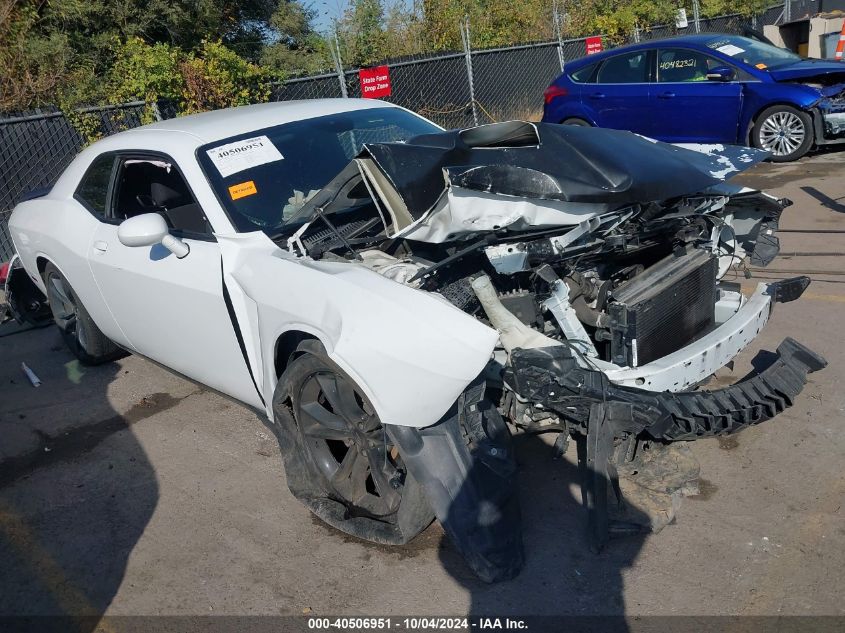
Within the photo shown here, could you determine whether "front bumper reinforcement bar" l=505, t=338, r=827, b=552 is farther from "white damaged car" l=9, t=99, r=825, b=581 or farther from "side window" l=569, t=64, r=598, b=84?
"side window" l=569, t=64, r=598, b=84

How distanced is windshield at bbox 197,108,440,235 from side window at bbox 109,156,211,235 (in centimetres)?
29

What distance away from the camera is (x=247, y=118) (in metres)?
4.30

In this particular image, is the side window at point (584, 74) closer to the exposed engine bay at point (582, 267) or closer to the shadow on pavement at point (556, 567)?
the exposed engine bay at point (582, 267)

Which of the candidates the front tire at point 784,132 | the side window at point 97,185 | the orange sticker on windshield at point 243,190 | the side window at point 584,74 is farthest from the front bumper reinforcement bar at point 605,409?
the side window at point 584,74

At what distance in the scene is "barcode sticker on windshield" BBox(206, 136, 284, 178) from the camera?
3.90 metres

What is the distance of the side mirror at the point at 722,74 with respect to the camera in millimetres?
9492

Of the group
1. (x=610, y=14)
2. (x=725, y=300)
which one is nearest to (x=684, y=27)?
(x=610, y=14)

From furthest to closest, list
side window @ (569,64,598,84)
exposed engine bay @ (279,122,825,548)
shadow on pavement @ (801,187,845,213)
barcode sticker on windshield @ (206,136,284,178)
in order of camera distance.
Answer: side window @ (569,64,598,84) → shadow on pavement @ (801,187,845,213) → barcode sticker on windshield @ (206,136,284,178) → exposed engine bay @ (279,122,825,548)

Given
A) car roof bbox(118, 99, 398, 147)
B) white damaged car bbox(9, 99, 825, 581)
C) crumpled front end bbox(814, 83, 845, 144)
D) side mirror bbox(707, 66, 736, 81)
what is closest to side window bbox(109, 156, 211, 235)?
white damaged car bbox(9, 99, 825, 581)

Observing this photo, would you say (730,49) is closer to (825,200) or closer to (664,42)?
(664,42)

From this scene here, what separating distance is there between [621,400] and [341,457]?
1.35 metres

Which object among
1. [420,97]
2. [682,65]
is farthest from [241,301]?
[420,97]

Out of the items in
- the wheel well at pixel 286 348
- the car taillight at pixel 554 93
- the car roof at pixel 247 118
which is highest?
the car roof at pixel 247 118

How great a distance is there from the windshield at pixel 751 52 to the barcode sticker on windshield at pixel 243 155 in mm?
7760
